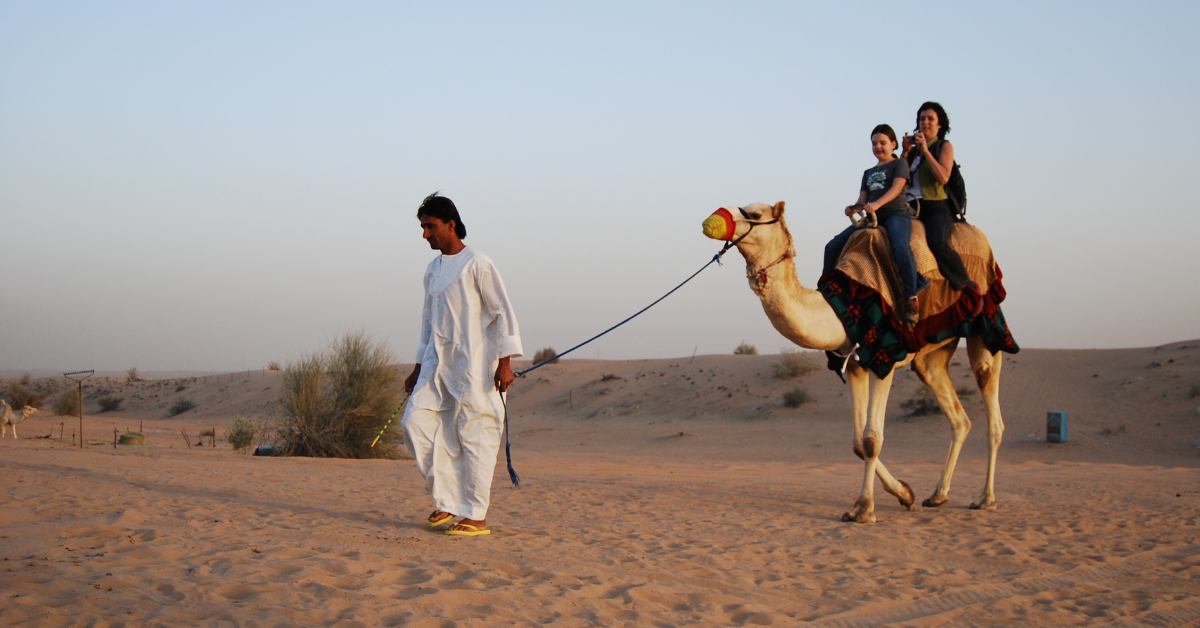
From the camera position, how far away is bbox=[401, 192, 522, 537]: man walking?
228 inches

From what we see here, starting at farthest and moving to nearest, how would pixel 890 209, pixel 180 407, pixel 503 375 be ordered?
1. pixel 180 407
2. pixel 890 209
3. pixel 503 375

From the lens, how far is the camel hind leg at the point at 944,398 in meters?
7.91

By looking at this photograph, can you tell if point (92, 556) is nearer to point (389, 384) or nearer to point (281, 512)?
point (281, 512)

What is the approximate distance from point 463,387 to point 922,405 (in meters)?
17.6

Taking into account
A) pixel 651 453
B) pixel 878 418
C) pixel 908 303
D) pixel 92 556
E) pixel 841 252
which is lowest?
pixel 651 453

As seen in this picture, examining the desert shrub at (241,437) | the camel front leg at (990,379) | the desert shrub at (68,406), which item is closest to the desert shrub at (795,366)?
the desert shrub at (241,437)

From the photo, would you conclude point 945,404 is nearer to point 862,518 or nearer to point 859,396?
point 859,396

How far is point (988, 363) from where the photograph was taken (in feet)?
26.5

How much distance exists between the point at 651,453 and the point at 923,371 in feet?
36.9

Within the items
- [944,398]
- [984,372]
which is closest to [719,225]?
[944,398]

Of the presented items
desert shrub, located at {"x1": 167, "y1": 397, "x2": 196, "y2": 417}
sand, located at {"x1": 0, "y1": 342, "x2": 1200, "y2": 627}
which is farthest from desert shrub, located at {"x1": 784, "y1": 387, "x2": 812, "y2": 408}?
desert shrub, located at {"x1": 167, "y1": 397, "x2": 196, "y2": 417}

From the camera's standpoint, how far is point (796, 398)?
2425 centimetres

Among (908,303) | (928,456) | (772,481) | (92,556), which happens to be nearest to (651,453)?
(928,456)

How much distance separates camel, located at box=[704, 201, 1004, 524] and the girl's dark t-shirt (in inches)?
45.6
